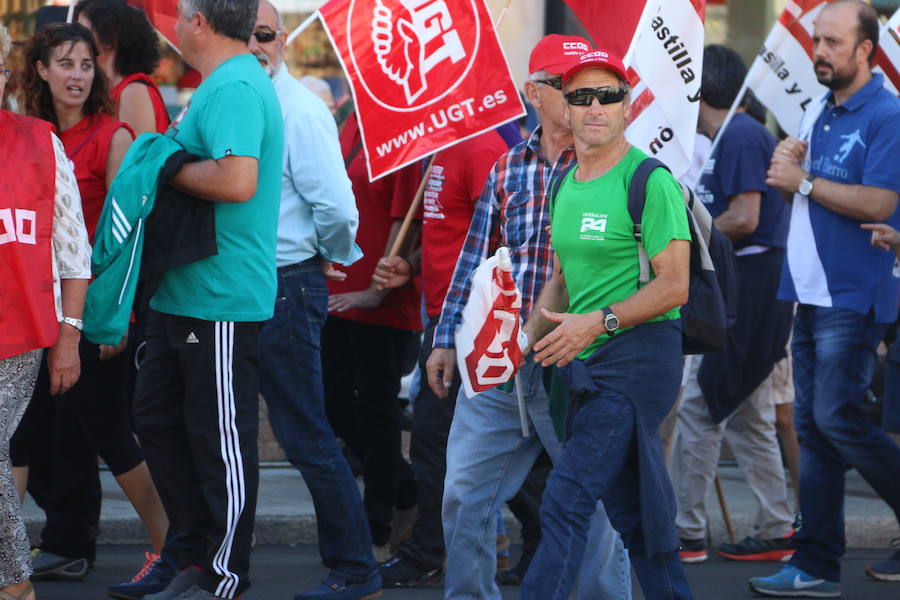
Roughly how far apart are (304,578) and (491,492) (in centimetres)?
170

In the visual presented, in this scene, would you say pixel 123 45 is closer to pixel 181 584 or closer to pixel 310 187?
pixel 310 187

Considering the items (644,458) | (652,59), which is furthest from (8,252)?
(652,59)

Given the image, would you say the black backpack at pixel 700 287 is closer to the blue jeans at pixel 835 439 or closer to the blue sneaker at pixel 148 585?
the blue jeans at pixel 835 439

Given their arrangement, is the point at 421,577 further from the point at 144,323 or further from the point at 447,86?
the point at 447,86

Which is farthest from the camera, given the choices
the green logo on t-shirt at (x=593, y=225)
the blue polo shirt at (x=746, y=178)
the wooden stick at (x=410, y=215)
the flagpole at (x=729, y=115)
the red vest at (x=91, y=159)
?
the blue polo shirt at (x=746, y=178)

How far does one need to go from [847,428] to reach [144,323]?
275cm

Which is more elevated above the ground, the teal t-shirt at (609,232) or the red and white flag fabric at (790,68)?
the red and white flag fabric at (790,68)

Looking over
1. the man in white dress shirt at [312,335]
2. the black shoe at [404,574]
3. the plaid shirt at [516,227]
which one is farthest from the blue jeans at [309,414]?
the plaid shirt at [516,227]

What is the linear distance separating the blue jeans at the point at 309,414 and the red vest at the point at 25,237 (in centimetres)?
94

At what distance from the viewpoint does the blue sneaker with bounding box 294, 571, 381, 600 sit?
18.8 ft

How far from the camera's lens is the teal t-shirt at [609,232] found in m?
4.51

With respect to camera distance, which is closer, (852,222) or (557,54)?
(557,54)

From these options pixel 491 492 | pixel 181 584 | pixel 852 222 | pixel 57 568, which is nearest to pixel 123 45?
pixel 57 568

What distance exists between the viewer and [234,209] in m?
5.23
